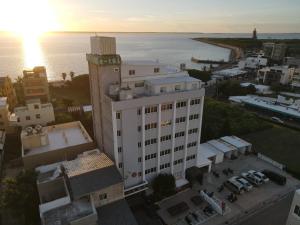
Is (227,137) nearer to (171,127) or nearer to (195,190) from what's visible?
(195,190)

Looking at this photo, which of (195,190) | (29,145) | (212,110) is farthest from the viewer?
(212,110)

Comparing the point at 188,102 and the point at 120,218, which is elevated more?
the point at 188,102

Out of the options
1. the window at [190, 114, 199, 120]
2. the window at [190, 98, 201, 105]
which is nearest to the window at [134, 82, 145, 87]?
the window at [190, 98, 201, 105]

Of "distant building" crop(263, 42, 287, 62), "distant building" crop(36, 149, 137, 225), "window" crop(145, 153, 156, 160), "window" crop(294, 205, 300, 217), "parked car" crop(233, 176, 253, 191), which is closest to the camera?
"window" crop(294, 205, 300, 217)

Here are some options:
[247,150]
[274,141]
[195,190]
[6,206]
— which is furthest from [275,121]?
[6,206]

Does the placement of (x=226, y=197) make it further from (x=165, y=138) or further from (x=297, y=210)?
(x=165, y=138)

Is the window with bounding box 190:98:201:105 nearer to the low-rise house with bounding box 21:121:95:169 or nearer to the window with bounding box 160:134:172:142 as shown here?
the window with bounding box 160:134:172:142

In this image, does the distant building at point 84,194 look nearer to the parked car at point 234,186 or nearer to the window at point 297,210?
the window at point 297,210
